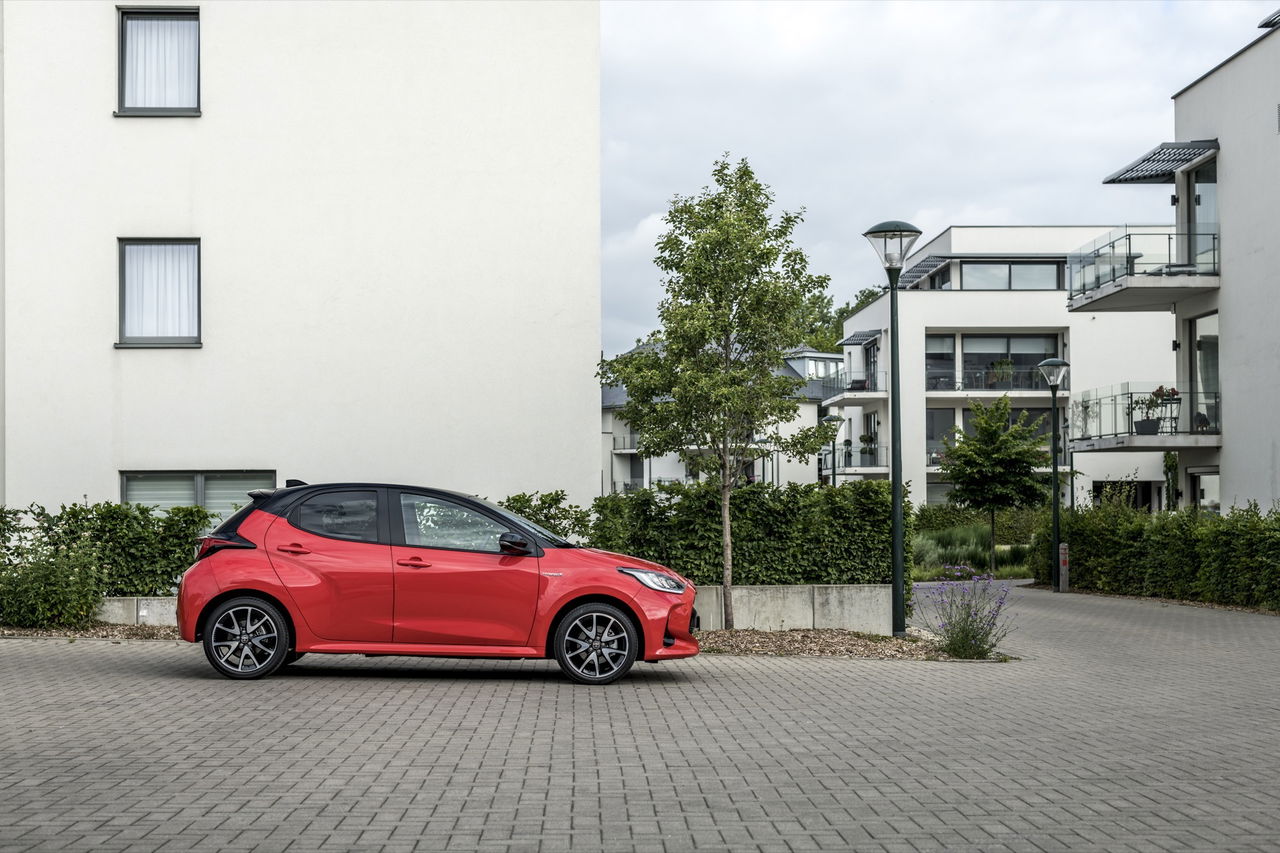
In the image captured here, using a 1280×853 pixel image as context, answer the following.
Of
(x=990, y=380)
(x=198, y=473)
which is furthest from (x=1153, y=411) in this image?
A: (x=990, y=380)

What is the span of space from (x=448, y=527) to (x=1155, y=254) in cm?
2344

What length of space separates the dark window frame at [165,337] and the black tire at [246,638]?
696 cm

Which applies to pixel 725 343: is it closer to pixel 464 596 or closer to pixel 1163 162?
pixel 464 596

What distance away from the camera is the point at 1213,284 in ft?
95.5

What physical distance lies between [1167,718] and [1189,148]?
22.5 meters

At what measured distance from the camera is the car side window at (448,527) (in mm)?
11305

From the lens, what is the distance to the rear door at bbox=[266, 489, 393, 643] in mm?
11156

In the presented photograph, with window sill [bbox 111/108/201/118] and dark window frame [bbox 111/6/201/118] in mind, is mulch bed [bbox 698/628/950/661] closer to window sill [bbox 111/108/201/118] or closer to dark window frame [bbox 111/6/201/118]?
window sill [bbox 111/108/201/118]

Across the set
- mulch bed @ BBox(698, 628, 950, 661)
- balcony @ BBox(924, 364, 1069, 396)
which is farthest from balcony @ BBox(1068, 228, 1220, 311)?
balcony @ BBox(924, 364, 1069, 396)

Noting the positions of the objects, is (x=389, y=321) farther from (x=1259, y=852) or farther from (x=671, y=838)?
(x=1259, y=852)

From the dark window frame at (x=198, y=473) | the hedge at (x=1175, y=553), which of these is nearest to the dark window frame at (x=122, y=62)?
the dark window frame at (x=198, y=473)

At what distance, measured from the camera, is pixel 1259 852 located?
573 centimetres

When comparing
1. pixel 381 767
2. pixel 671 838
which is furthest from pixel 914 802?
pixel 381 767

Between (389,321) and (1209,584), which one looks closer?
(389,321)
